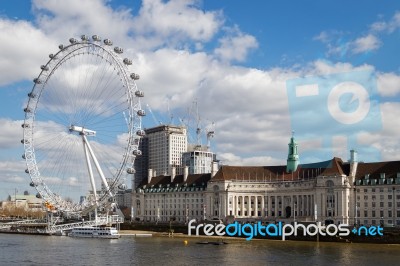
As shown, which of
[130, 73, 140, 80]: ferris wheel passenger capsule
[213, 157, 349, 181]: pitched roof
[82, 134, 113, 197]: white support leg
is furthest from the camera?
[213, 157, 349, 181]: pitched roof

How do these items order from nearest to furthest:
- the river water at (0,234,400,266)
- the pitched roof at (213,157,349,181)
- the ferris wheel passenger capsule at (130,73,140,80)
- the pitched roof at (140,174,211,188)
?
the river water at (0,234,400,266), the ferris wheel passenger capsule at (130,73,140,80), the pitched roof at (213,157,349,181), the pitched roof at (140,174,211,188)

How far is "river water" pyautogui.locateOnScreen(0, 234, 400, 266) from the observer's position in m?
63.8

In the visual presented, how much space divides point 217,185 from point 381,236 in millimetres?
53902

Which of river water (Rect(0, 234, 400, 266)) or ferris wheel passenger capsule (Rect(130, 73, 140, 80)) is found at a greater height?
ferris wheel passenger capsule (Rect(130, 73, 140, 80))

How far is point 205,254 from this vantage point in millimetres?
72750

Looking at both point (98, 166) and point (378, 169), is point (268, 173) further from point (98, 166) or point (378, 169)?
point (98, 166)

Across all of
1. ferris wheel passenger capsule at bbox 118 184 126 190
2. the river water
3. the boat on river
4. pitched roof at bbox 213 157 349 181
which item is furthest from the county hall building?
ferris wheel passenger capsule at bbox 118 184 126 190

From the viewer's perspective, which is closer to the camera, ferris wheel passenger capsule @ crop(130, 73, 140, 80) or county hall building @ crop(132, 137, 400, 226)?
ferris wheel passenger capsule @ crop(130, 73, 140, 80)

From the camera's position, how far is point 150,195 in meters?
157

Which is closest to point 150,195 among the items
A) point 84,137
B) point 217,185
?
point 217,185

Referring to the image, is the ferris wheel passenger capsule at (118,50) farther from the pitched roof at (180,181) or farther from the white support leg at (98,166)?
the pitched roof at (180,181)

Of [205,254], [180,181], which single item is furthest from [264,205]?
[205,254]

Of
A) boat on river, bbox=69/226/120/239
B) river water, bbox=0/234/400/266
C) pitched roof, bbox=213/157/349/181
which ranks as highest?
pitched roof, bbox=213/157/349/181

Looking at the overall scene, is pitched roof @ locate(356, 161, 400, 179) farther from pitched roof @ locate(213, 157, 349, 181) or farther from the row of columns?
the row of columns
